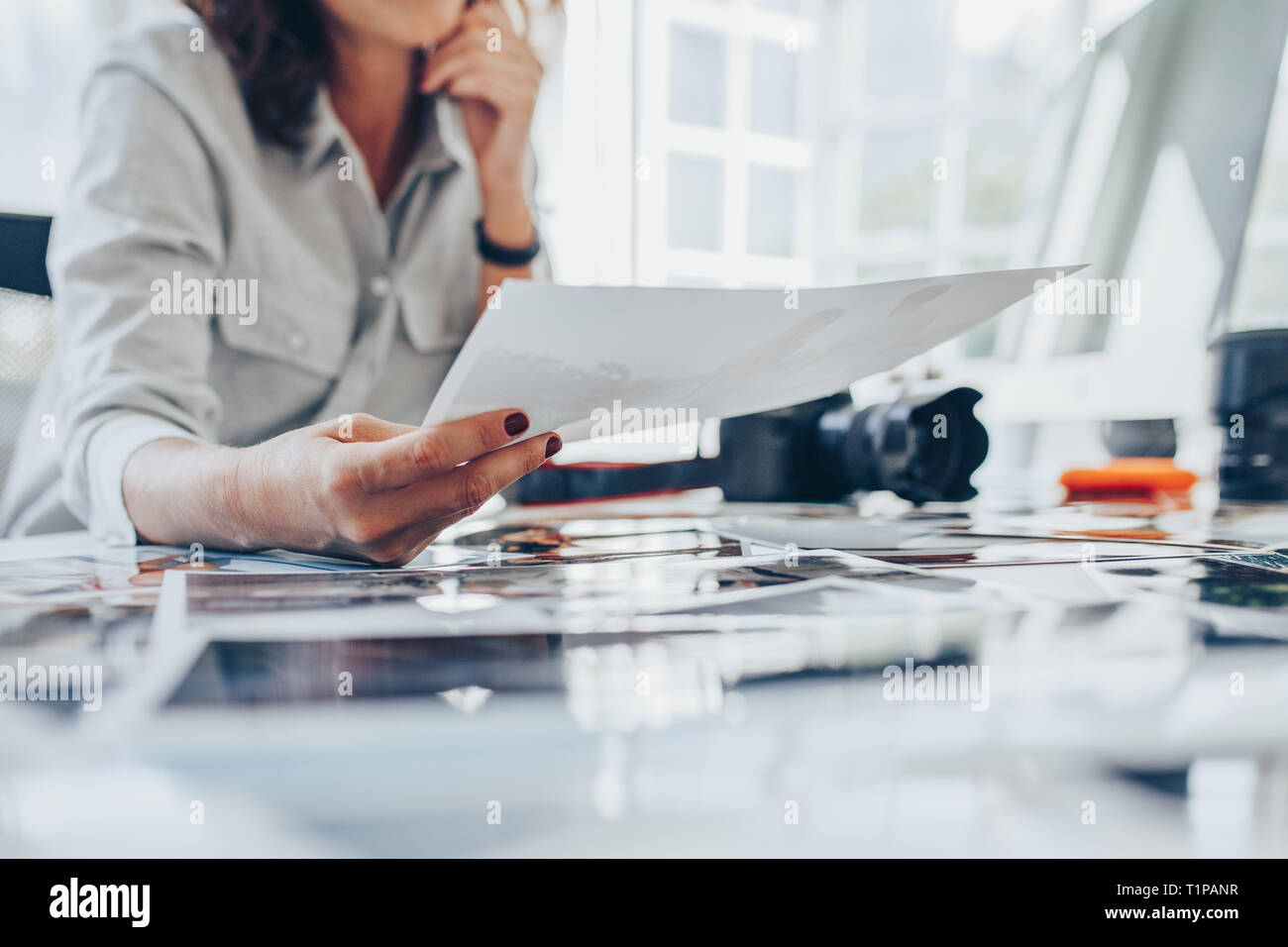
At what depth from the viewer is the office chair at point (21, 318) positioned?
785 mm

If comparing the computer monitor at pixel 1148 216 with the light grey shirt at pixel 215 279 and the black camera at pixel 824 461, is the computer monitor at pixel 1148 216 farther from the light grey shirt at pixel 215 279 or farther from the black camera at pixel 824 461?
the light grey shirt at pixel 215 279

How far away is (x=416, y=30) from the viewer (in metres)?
0.82

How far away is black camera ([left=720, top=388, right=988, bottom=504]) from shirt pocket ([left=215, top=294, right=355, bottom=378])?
0.43 m

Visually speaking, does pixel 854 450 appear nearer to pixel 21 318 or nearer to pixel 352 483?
pixel 352 483

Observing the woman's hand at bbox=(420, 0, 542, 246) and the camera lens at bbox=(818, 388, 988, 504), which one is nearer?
the camera lens at bbox=(818, 388, 988, 504)

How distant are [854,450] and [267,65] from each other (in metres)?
0.67

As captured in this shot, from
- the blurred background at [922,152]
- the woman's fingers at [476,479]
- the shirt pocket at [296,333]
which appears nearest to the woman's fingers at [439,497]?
the woman's fingers at [476,479]

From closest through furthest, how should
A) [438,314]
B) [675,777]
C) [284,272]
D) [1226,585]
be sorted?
[675,777] < [1226,585] < [284,272] < [438,314]

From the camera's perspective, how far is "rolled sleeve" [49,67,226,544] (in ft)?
1.71

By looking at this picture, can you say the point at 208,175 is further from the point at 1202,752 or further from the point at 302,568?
→ the point at 1202,752

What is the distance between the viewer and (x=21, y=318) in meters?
0.80

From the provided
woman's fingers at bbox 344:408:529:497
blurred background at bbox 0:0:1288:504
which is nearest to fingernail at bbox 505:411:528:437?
woman's fingers at bbox 344:408:529:497

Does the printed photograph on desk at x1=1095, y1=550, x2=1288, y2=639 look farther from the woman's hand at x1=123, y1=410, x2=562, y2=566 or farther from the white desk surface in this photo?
the woman's hand at x1=123, y1=410, x2=562, y2=566

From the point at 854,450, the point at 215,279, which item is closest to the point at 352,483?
the point at 854,450
